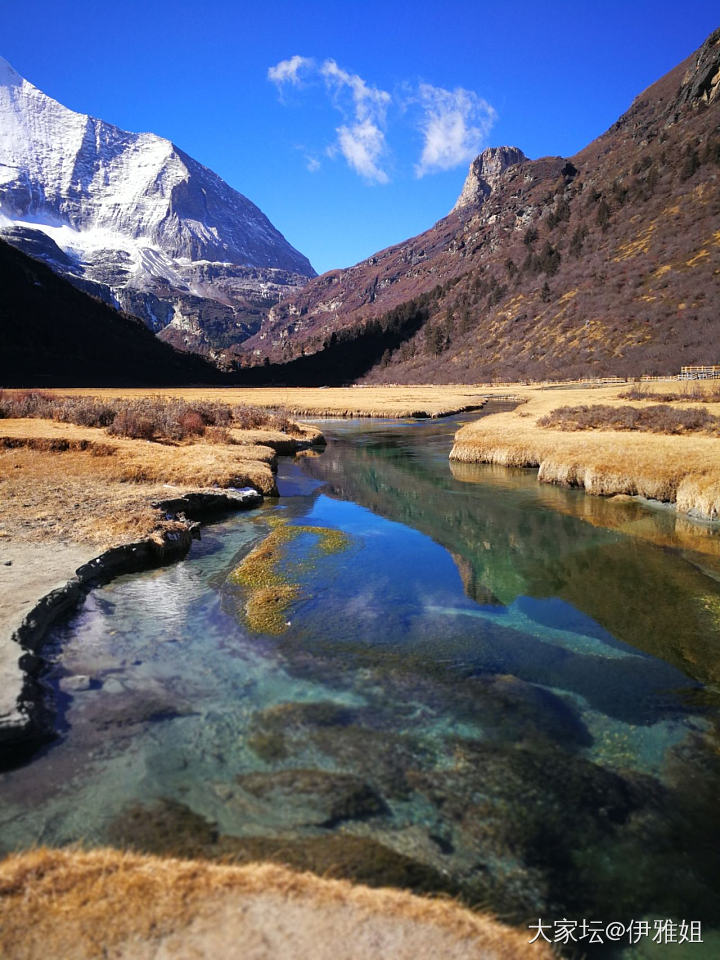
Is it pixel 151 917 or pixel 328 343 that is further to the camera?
pixel 328 343

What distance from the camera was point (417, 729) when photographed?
7.36m

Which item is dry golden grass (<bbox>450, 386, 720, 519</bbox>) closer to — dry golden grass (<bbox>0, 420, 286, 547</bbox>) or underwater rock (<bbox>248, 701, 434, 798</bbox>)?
dry golden grass (<bbox>0, 420, 286, 547</bbox>)

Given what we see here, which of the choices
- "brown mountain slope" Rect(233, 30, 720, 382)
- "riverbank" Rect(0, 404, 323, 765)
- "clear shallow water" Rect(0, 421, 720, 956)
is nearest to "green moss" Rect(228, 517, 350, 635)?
"clear shallow water" Rect(0, 421, 720, 956)

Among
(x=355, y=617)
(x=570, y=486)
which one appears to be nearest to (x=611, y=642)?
(x=355, y=617)

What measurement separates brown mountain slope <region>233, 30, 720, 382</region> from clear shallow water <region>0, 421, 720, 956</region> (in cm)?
7478

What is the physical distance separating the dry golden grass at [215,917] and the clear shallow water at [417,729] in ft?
2.36

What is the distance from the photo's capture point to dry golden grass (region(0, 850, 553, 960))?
3.63m

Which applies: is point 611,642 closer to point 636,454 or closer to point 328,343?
point 636,454

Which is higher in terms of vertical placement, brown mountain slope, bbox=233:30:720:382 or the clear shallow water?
brown mountain slope, bbox=233:30:720:382

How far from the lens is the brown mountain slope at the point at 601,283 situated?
9138cm

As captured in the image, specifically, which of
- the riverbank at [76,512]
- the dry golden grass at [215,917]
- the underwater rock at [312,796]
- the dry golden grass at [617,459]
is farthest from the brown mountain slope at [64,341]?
the dry golden grass at [215,917]

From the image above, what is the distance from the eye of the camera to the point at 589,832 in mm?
5750

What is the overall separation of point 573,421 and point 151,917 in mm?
33848

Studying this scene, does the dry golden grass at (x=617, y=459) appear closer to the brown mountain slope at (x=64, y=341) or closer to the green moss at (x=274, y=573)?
the green moss at (x=274, y=573)
